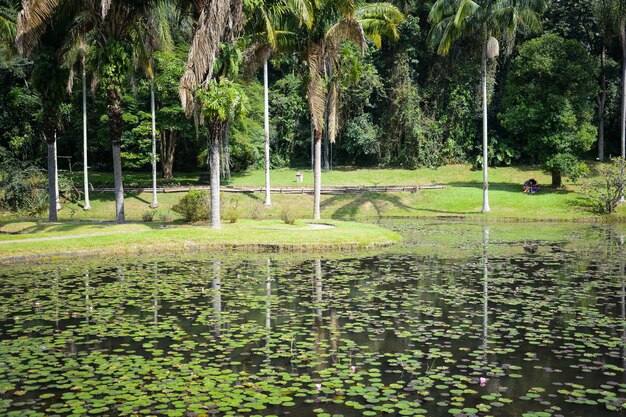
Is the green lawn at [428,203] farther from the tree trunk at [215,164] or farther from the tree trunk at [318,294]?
the tree trunk at [318,294]

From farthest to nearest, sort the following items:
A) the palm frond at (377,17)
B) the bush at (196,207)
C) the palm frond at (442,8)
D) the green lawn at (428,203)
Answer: the palm frond at (442,8)
the green lawn at (428,203)
the palm frond at (377,17)
the bush at (196,207)

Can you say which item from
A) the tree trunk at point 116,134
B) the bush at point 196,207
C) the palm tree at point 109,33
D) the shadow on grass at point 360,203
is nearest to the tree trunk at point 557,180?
the shadow on grass at point 360,203

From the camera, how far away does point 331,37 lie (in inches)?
1203

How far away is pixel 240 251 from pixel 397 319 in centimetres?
1211

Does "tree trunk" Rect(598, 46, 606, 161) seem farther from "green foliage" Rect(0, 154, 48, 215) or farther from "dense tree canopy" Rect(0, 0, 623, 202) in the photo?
"green foliage" Rect(0, 154, 48, 215)

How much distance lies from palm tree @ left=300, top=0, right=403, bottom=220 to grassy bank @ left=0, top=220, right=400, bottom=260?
5739 millimetres

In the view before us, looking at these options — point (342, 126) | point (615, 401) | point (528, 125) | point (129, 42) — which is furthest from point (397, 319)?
point (342, 126)

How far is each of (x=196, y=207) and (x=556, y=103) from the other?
26848 millimetres

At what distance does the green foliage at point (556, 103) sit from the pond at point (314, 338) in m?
25.0

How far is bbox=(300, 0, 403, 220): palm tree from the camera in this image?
29.9m

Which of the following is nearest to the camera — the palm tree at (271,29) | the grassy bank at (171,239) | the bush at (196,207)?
the grassy bank at (171,239)

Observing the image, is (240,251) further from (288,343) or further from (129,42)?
(288,343)

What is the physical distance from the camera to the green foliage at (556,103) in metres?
Answer: 43.7

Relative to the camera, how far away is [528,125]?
45.0 metres
